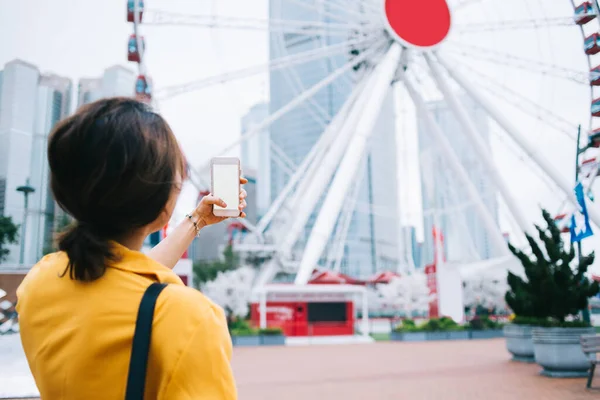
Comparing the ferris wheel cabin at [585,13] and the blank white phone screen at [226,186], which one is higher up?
the ferris wheel cabin at [585,13]

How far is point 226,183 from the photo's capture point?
4.66 ft

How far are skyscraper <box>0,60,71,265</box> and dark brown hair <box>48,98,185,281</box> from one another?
28.8ft

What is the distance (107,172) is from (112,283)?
206mm

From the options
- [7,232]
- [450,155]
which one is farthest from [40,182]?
[450,155]

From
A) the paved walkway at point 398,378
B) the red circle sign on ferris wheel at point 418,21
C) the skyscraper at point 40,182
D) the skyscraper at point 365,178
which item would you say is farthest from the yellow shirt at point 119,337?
the skyscraper at point 365,178

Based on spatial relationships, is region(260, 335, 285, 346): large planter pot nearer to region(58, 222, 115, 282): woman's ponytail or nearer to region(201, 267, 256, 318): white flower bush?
region(201, 267, 256, 318): white flower bush

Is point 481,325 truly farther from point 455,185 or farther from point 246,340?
point 455,185

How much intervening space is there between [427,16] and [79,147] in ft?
71.2

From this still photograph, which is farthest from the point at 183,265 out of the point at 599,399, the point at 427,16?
the point at 599,399

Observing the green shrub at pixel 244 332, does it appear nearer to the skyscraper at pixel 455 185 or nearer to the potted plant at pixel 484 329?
the potted plant at pixel 484 329

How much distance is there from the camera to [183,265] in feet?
62.6

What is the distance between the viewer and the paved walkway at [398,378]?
7.79 m

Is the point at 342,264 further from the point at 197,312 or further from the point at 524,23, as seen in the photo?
the point at 197,312

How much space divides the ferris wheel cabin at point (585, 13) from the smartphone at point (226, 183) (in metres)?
18.5
